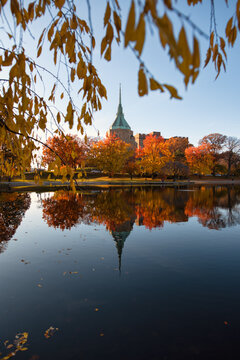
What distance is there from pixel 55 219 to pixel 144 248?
625 cm

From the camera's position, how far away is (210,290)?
5.08m

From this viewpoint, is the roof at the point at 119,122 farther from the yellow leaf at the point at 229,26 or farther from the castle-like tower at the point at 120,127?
the yellow leaf at the point at 229,26

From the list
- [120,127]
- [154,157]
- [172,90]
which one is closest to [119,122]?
[120,127]

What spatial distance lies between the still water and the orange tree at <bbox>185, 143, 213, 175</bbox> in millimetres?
62977

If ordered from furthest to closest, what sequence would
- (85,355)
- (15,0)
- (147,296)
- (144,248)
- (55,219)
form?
(55,219) < (144,248) < (147,296) < (85,355) < (15,0)

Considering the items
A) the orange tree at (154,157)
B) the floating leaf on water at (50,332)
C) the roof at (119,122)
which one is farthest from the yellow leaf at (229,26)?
the roof at (119,122)

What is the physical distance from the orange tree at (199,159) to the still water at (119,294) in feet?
207

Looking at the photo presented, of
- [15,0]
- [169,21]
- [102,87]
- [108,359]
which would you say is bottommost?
[108,359]

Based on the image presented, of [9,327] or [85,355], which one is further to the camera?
[9,327]

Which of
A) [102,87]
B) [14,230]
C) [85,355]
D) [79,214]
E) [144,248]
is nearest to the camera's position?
[102,87]

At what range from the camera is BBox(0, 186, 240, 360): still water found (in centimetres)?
358

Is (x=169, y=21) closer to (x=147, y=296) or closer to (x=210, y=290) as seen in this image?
(x=147, y=296)

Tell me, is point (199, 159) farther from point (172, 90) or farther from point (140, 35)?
point (140, 35)

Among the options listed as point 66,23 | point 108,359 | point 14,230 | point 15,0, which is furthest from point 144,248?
point 15,0
